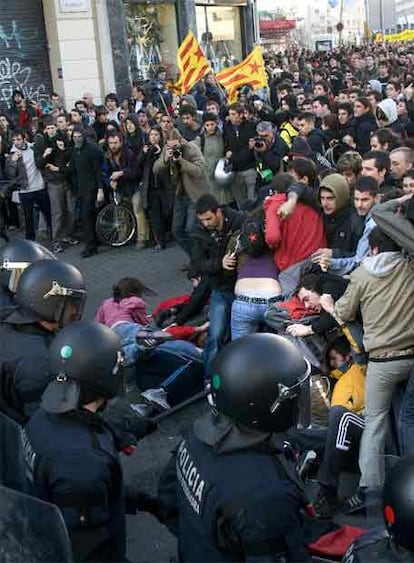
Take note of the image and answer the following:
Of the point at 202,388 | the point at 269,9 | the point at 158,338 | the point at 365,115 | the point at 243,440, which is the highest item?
the point at 269,9

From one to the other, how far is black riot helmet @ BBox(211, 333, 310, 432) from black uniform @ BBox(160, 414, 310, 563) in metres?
0.06

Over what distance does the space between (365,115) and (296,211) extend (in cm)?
384

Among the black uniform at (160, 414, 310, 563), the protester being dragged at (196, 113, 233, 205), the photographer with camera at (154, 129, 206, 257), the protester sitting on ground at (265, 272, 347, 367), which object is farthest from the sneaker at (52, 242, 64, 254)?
the black uniform at (160, 414, 310, 563)

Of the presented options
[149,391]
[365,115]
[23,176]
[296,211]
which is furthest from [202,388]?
[23,176]

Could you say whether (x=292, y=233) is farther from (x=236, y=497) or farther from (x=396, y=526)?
(x=396, y=526)

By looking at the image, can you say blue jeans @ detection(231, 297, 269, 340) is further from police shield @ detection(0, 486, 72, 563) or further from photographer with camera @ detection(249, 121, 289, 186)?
police shield @ detection(0, 486, 72, 563)

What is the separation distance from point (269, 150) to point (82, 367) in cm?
615

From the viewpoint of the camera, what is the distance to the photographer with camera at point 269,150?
8852 millimetres

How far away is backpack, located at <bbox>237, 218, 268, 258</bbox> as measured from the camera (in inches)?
225

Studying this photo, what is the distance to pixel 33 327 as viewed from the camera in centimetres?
405

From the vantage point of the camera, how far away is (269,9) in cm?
7212

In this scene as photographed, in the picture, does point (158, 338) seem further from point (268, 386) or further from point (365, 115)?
point (365, 115)

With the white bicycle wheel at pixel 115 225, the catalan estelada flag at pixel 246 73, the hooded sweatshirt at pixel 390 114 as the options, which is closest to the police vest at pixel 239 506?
the hooded sweatshirt at pixel 390 114

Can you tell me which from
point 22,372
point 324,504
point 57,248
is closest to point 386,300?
point 324,504
